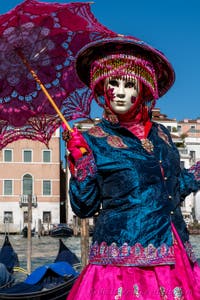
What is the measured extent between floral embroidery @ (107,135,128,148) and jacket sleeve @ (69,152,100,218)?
0.09 meters

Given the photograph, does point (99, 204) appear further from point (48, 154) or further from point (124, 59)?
point (48, 154)

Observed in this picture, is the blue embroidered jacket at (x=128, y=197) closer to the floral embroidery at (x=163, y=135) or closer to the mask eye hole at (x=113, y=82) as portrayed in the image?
the floral embroidery at (x=163, y=135)

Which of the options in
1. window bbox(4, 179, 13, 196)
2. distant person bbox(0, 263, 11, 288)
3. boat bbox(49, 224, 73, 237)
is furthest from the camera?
window bbox(4, 179, 13, 196)

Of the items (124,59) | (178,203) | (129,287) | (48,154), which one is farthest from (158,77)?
(48,154)

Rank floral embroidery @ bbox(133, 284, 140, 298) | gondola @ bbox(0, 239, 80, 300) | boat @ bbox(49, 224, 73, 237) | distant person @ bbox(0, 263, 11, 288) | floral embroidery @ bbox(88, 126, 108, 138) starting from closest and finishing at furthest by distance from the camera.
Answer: floral embroidery @ bbox(133, 284, 140, 298), floral embroidery @ bbox(88, 126, 108, 138), gondola @ bbox(0, 239, 80, 300), distant person @ bbox(0, 263, 11, 288), boat @ bbox(49, 224, 73, 237)

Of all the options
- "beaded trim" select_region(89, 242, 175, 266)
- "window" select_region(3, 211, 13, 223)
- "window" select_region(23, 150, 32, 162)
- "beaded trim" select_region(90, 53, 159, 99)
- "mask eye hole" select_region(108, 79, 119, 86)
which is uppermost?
"window" select_region(23, 150, 32, 162)

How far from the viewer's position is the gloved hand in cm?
213

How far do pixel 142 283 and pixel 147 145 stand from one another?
49cm

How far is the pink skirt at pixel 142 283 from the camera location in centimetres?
196

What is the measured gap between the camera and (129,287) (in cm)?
197

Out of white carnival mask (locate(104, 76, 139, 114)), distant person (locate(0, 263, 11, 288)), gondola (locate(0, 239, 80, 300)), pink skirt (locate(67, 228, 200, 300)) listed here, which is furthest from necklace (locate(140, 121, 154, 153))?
distant person (locate(0, 263, 11, 288))

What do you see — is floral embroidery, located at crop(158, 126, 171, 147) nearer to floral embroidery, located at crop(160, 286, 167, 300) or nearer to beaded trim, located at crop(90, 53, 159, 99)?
beaded trim, located at crop(90, 53, 159, 99)

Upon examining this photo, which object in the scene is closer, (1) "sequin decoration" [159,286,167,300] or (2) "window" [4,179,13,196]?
(1) "sequin decoration" [159,286,167,300]

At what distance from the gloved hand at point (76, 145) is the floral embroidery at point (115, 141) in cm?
8
